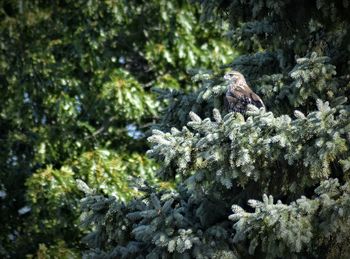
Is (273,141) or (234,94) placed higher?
(234,94)

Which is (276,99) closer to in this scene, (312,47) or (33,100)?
(312,47)

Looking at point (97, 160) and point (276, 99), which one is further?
point (97, 160)

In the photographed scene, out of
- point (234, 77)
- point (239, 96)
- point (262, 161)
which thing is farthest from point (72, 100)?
point (262, 161)

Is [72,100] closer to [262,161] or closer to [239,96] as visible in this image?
[239,96]

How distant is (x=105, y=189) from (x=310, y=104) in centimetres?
320

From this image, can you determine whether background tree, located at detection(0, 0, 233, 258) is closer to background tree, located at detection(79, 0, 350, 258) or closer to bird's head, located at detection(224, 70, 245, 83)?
background tree, located at detection(79, 0, 350, 258)

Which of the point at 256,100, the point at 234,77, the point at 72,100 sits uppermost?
the point at 72,100

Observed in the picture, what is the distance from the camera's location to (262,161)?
4082 mm

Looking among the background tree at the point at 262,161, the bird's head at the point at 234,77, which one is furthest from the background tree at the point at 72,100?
the bird's head at the point at 234,77

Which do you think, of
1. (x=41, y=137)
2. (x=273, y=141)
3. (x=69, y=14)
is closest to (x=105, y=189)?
(x=41, y=137)

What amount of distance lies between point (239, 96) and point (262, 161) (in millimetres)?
640

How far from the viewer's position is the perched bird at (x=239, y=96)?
459 centimetres

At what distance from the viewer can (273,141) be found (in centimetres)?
395

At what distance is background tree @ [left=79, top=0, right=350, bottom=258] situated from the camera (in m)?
3.86
